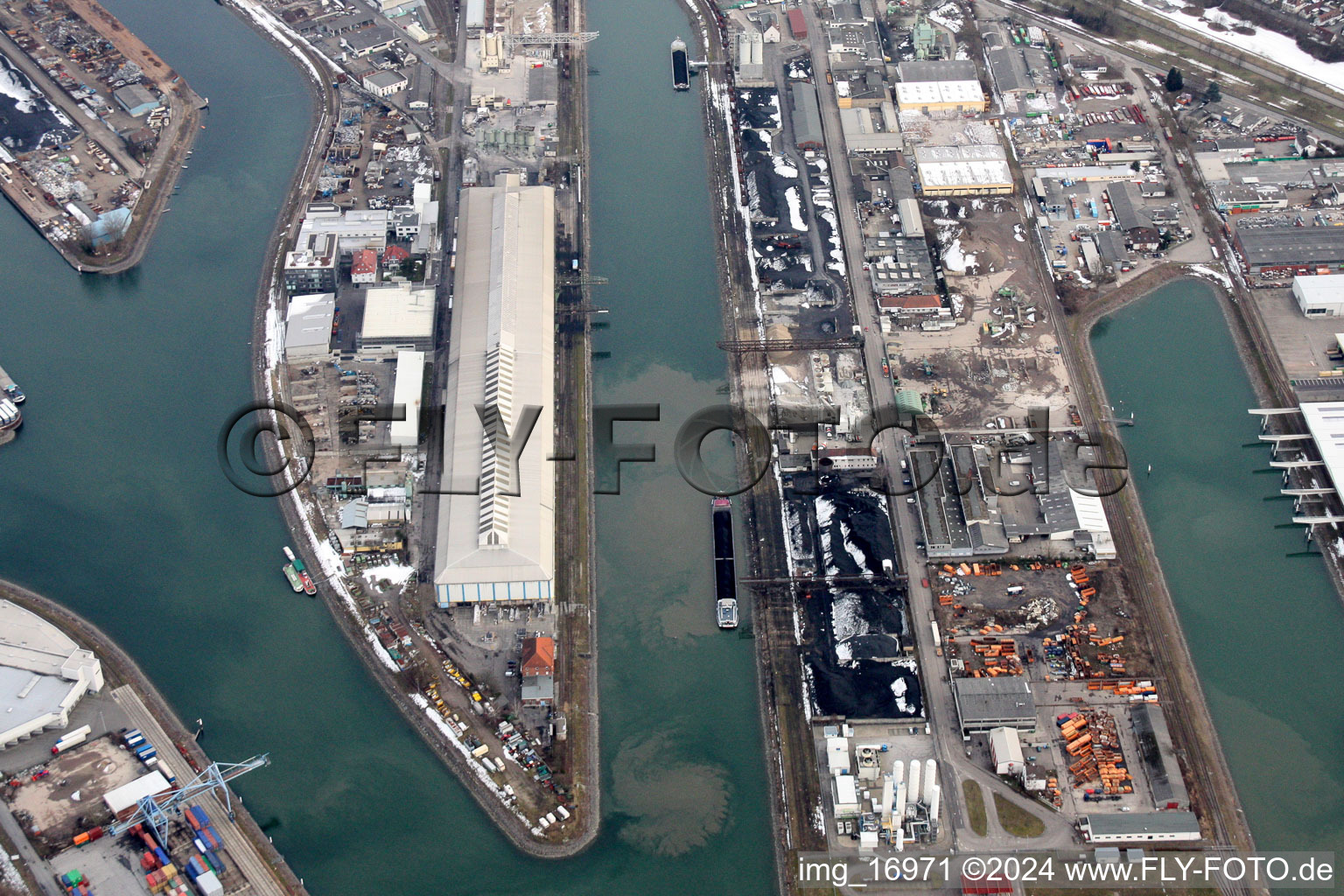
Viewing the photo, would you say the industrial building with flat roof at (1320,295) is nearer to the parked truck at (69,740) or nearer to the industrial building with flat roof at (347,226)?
the industrial building with flat roof at (347,226)

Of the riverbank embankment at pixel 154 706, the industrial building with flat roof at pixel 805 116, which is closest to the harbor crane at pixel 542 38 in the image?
the industrial building with flat roof at pixel 805 116

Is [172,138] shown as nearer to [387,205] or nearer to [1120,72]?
[387,205]

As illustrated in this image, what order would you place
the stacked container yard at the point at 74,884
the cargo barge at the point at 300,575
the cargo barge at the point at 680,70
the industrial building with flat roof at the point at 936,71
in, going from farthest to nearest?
the cargo barge at the point at 680,70 → the industrial building with flat roof at the point at 936,71 → the cargo barge at the point at 300,575 → the stacked container yard at the point at 74,884

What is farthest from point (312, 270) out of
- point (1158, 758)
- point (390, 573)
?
point (1158, 758)

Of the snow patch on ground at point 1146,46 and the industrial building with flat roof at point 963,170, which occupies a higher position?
the snow patch on ground at point 1146,46

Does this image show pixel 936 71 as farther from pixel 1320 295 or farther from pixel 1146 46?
pixel 1320 295

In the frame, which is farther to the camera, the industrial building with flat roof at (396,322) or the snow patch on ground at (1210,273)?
the snow patch on ground at (1210,273)
